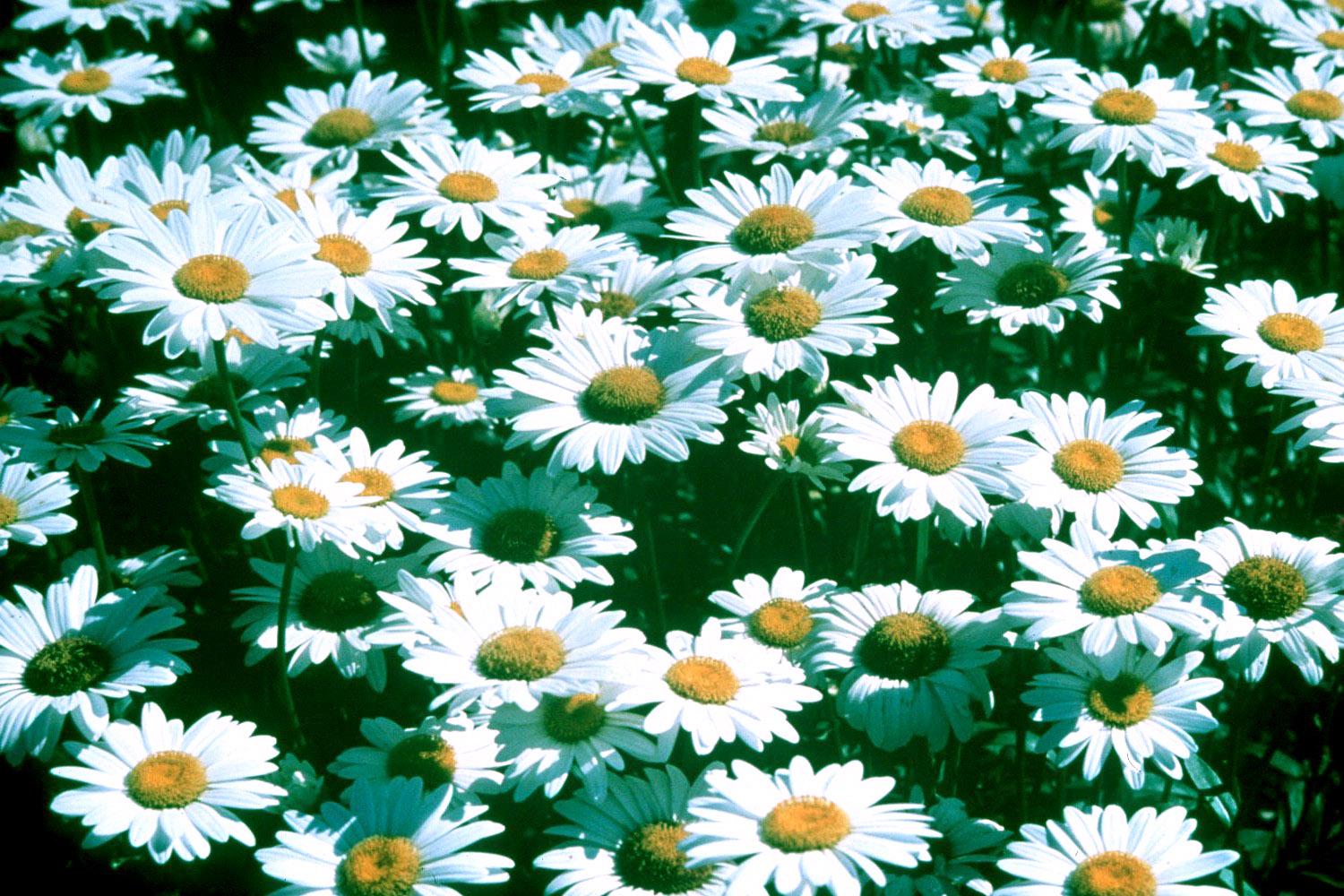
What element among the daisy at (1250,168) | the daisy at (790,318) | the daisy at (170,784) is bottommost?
the daisy at (170,784)

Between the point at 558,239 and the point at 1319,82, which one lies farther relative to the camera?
the point at 1319,82

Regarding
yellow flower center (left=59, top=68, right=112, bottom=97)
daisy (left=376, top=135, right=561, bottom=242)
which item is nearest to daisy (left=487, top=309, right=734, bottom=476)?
daisy (left=376, top=135, right=561, bottom=242)

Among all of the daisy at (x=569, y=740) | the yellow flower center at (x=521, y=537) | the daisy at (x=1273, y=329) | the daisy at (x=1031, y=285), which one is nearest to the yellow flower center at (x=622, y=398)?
the yellow flower center at (x=521, y=537)

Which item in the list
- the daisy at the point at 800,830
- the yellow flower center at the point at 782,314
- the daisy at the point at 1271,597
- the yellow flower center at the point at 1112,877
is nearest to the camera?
the daisy at the point at 800,830

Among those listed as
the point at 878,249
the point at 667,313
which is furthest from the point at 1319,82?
the point at 667,313

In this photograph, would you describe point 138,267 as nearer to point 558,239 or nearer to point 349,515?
point 349,515

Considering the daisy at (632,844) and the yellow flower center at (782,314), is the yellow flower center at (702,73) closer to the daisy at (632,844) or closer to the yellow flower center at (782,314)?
the yellow flower center at (782,314)

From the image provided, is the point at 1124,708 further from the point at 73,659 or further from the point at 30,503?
the point at 30,503
